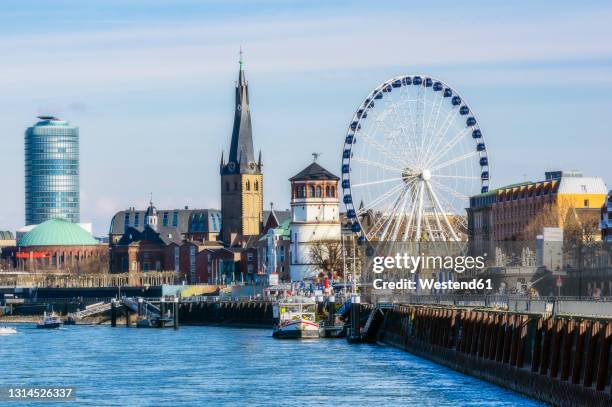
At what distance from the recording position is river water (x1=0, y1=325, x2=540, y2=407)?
255ft

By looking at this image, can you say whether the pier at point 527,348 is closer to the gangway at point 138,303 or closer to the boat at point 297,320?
the boat at point 297,320

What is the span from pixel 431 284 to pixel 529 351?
74.6 m

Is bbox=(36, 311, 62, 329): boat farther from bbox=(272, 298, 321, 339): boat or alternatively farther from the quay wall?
bbox=(272, 298, 321, 339): boat

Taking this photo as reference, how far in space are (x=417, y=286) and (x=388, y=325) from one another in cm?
1940

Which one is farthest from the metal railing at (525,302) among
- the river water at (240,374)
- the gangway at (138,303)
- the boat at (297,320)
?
the gangway at (138,303)

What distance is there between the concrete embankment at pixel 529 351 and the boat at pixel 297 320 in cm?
3035

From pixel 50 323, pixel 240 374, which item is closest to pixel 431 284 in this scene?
pixel 240 374

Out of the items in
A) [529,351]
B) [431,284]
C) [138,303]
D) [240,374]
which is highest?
[431,284]

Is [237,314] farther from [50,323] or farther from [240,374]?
[240,374]

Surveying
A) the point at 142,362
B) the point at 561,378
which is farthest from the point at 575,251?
the point at 561,378

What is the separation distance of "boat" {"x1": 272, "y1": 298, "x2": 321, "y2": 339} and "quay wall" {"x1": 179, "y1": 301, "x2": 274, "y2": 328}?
111 ft

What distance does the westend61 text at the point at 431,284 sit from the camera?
142875 millimetres

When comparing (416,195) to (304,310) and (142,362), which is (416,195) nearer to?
(304,310)

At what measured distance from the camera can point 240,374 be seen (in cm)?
9462
